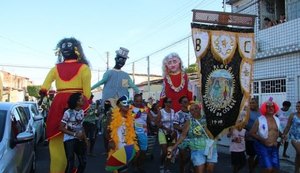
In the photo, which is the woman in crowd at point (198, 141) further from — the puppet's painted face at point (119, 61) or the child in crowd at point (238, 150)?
the puppet's painted face at point (119, 61)

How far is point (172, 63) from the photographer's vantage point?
891 centimetres

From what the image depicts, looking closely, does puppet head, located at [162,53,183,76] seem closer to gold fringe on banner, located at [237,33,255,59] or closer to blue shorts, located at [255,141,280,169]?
gold fringe on banner, located at [237,33,255,59]

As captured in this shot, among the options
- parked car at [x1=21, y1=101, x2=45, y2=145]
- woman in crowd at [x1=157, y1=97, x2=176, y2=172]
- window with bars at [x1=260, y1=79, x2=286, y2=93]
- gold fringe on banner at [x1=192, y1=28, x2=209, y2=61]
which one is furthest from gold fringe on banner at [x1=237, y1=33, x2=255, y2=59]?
window with bars at [x1=260, y1=79, x2=286, y2=93]

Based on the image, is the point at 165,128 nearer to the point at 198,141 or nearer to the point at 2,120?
the point at 198,141

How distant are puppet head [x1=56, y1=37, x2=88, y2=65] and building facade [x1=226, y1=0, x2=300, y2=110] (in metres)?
8.58

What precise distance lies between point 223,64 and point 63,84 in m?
2.87

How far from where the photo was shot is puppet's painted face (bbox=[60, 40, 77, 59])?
6677mm

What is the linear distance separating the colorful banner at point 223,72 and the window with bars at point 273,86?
23.0 feet

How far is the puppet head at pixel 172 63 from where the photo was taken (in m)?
8.91

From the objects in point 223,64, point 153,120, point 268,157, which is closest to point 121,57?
point 223,64

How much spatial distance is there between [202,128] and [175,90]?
198 centimetres

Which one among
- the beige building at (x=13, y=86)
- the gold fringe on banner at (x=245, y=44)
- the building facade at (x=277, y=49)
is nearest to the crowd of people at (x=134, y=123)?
the gold fringe on banner at (x=245, y=44)

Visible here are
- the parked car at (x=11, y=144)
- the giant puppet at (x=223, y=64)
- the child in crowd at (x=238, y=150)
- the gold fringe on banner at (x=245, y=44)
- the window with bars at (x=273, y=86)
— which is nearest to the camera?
the parked car at (x=11, y=144)

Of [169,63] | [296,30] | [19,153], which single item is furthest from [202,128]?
[296,30]
